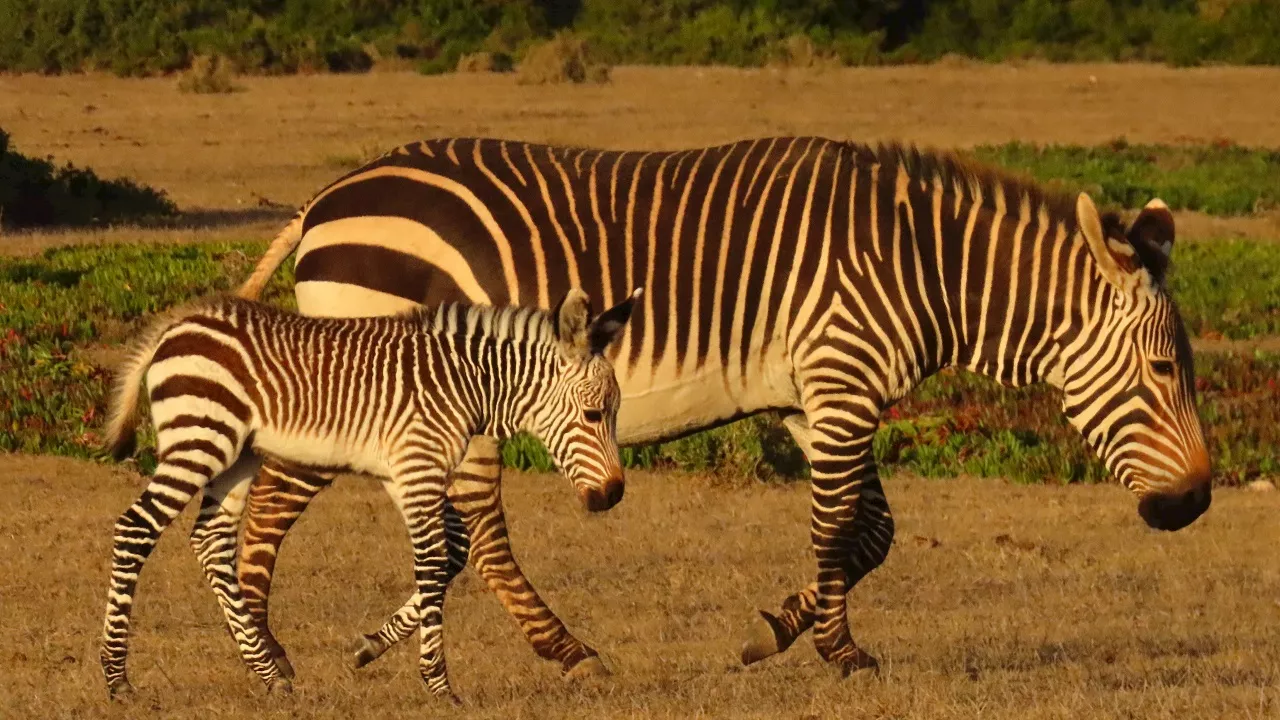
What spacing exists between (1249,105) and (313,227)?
1261 inches

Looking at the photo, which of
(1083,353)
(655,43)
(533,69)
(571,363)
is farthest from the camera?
(655,43)

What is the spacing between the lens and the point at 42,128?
107 feet

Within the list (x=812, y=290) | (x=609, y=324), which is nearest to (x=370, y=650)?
(x=609, y=324)

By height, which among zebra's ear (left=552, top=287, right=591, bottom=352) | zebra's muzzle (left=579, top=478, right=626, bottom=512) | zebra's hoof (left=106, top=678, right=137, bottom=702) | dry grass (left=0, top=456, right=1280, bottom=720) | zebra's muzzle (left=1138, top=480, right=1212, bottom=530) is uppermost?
zebra's ear (left=552, top=287, right=591, bottom=352)

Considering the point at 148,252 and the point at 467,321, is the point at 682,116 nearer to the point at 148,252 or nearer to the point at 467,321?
the point at 148,252

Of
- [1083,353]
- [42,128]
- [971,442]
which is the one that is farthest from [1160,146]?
[1083,353]

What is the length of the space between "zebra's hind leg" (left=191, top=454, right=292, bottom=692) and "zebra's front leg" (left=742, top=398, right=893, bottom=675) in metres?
1.89

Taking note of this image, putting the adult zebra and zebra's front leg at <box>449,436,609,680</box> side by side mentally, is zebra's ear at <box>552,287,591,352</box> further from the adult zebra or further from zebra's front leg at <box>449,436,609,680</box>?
zebra's front leg at <box>449,436,609,680</box>


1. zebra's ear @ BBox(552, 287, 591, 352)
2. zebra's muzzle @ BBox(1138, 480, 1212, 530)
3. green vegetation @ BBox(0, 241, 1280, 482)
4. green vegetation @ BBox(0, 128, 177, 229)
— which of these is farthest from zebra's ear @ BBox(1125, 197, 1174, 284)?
green vegetation @ BBox(0, 128, 177, 229)

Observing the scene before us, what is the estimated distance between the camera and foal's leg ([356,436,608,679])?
8242mm

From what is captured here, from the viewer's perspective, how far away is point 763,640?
8.32m

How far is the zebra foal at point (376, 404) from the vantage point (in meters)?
7.58

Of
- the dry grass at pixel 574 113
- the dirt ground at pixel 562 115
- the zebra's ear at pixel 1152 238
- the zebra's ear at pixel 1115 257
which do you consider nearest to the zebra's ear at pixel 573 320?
the zebra's ear at pixel 1115 257

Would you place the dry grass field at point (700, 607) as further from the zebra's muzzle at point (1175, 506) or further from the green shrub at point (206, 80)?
the green shrub at point (206, 80)
